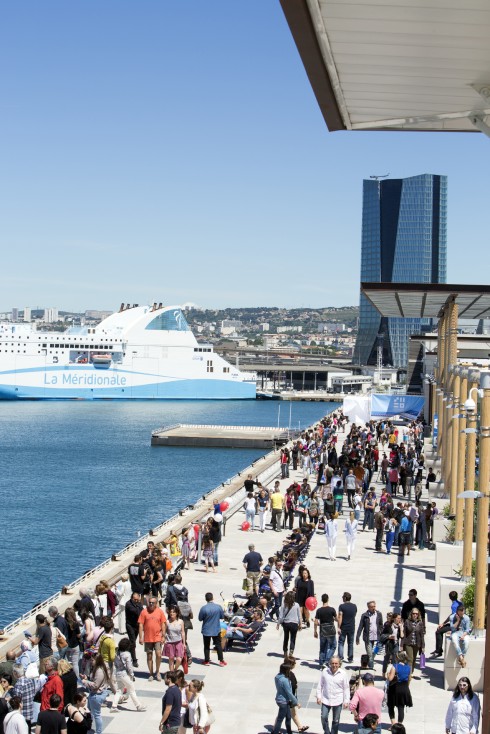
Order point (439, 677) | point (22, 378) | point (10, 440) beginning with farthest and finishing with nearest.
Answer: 1. point (22, 378)
2. point (10, 440)
3. point (439, 677)

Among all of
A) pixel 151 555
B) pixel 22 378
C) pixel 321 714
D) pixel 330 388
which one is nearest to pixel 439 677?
pixel 321 714

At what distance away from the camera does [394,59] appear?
4.20 m

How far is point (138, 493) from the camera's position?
131 ft

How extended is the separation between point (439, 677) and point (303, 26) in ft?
28.9

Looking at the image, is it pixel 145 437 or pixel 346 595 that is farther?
pixel 145 437

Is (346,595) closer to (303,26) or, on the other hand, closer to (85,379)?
(303,26)

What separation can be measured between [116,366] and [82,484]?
2523 inches

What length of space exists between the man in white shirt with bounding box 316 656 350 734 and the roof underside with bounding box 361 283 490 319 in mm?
10411

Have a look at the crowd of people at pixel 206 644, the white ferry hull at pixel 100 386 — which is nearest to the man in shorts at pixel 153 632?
the crowd of people at pixel 206 644

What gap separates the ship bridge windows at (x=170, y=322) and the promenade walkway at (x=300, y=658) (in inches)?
3645

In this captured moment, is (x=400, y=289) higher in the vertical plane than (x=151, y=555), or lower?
higher

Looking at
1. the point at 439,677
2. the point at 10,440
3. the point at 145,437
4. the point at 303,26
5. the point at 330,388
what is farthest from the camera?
the point at 330,388

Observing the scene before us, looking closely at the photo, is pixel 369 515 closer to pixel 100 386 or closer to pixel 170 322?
pixel 100 386

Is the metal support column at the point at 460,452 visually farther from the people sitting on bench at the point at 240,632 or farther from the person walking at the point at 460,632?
the people sitting on bench at the point at 240,632
